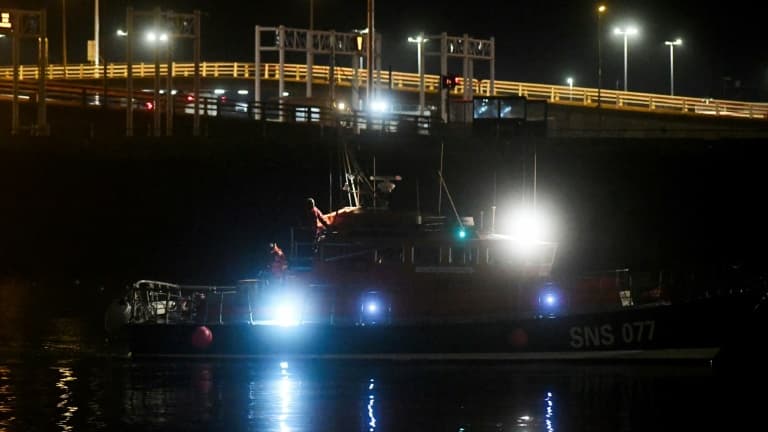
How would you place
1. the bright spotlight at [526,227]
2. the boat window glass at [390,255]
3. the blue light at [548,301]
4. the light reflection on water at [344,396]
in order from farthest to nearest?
the bright spotlight at [526,227] → the boat window glass at [390,255] → the blue light at [548,301] → the light reflection on water at [344,396]

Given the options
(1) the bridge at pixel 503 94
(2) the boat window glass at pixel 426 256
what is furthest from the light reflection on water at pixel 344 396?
(1) the bridge at pixel 503 94

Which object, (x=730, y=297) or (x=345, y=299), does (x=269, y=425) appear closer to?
(x=345, y=299)

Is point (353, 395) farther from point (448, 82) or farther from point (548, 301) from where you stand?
point (448, 82)

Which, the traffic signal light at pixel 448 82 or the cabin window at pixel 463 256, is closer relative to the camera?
the cabin window at pixel 463 256

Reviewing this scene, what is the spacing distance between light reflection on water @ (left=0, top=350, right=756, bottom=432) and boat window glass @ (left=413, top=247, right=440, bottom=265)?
222cm

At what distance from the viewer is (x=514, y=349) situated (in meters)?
29.5

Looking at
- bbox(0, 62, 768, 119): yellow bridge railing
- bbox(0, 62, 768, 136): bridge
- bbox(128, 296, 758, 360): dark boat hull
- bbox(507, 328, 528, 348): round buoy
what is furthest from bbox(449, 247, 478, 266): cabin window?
bbox(0, 62, 768, 119): yellow bridge railing

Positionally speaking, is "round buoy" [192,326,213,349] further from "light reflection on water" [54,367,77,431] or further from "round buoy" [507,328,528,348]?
"round buoy" [507,328,528,348]

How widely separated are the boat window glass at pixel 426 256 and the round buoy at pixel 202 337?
4.81 meters

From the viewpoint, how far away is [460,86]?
80312mm

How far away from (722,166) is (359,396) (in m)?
27.6

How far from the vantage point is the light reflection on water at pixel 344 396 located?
2469 centimetres

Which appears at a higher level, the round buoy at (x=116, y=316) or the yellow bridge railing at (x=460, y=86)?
the yellow bridge railing at (x=460, y=86)

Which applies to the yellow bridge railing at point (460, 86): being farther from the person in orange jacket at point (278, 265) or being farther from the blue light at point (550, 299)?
the blue light at point (550, 299)
